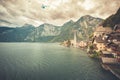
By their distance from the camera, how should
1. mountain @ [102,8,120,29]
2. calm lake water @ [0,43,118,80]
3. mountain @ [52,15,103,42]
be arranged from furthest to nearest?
mountain @ [52,15,103,42] < mountain @ [102,8,120,29] < calm lake water @ [0,43,118,80]

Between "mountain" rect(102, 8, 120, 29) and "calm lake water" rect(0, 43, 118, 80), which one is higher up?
"mountain" rect(102, 8, 120, 29)

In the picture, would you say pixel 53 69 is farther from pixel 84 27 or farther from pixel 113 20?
pixel 84 27

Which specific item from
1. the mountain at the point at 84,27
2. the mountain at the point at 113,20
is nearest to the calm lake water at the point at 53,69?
the mountain at the point at 113,20

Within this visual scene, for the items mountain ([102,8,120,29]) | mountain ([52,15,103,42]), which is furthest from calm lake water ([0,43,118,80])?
mountain ([52,15,103,42])

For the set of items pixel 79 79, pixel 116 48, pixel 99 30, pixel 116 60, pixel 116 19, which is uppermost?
pixel 116 19

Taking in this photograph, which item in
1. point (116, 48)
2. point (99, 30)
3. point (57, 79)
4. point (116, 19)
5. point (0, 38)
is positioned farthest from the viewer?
point (0, 38)

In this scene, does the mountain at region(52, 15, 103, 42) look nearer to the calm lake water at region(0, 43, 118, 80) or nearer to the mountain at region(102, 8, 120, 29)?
the mountain at region(102, 8, 120, 29)

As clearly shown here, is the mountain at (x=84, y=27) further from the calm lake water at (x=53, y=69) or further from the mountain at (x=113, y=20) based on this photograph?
the calm lake water at (x=53, y=69)

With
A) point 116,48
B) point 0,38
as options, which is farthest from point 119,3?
point 0,38

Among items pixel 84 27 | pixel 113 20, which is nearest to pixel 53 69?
pixel 113 20

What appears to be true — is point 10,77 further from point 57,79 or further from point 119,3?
point 119,3

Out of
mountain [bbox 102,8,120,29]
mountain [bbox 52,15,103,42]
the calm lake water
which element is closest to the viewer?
the calm lake water
